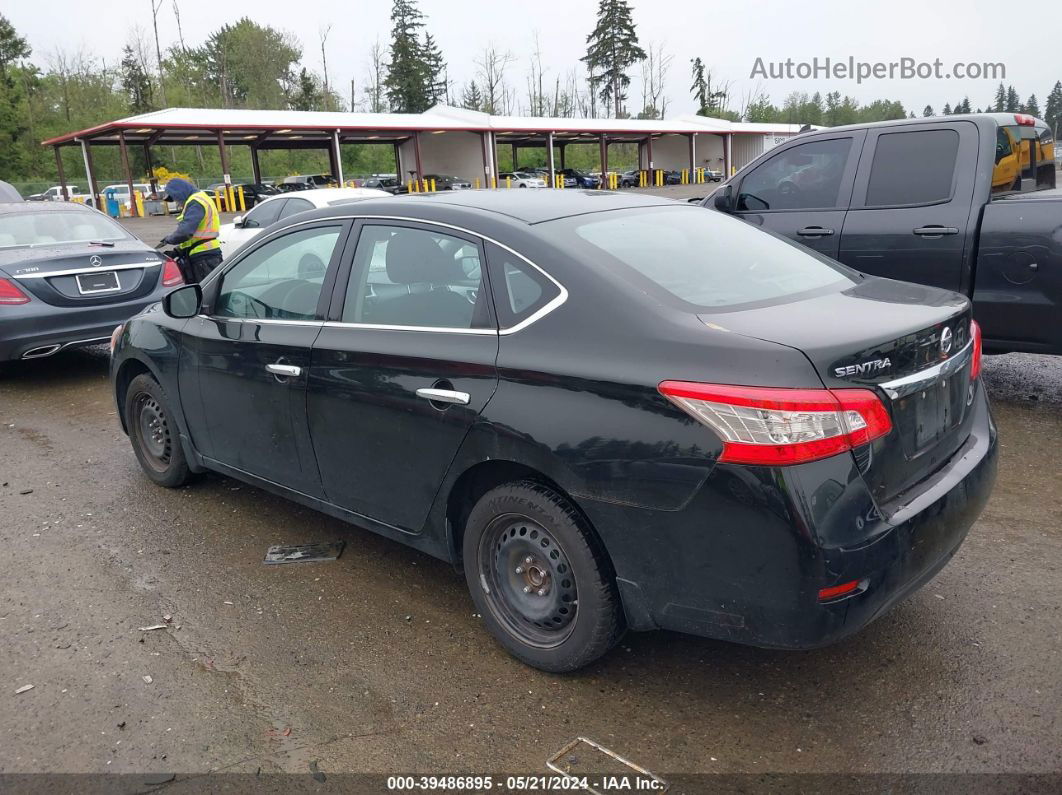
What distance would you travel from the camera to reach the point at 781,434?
2402 millimetres

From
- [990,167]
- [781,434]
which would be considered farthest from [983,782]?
[990,167]

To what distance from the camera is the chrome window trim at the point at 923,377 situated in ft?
8.59

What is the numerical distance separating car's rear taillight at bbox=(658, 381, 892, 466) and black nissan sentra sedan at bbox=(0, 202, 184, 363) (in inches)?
267

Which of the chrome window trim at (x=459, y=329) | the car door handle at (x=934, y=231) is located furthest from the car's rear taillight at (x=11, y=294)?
the car door handle at (x=934, y=231)

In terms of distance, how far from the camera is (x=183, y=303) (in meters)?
4.35

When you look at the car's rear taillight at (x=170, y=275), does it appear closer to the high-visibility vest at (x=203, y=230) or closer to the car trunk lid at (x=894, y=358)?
the high-visibility vest at (x=203, y=230)

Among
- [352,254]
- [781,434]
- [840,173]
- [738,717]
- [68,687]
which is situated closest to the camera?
[781,434]

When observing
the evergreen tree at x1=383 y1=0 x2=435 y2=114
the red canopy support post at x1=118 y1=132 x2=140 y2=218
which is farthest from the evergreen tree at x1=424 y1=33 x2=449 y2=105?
the red canopy support post at x1=118 y1=132 x2=140 y2=218

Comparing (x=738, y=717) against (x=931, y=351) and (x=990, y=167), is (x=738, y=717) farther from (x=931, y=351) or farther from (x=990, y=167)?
(x=990, y=167)

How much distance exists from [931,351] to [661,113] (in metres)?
102

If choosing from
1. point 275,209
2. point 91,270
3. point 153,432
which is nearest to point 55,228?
point 91,270

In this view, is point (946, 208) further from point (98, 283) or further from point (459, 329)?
point (98, 283)

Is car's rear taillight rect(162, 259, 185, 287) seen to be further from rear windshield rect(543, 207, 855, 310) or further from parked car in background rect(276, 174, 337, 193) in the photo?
parked car in background rect(276, 174, 337, 193)

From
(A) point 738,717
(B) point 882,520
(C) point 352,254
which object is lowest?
(A) point 738,717
